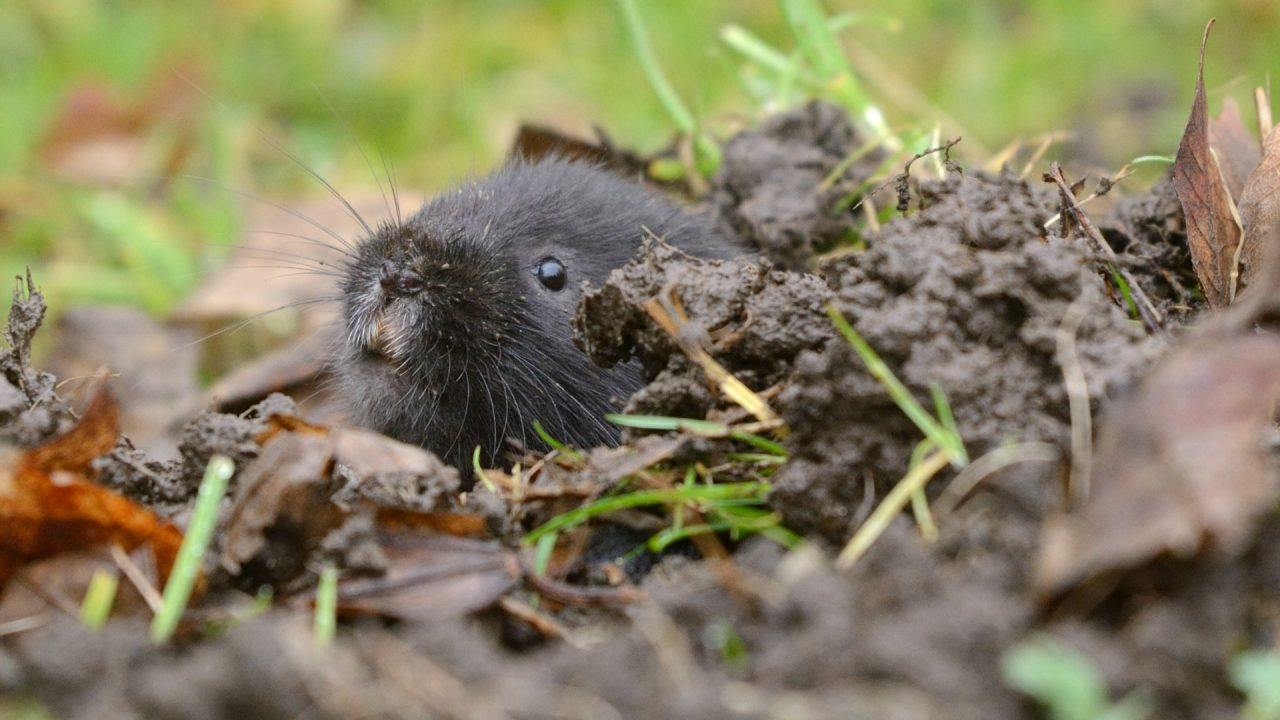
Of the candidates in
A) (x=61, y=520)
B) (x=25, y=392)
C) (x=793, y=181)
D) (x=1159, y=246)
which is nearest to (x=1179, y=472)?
(x=1159, y=246)

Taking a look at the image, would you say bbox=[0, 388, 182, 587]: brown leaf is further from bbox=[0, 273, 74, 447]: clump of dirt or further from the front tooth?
the front tooth

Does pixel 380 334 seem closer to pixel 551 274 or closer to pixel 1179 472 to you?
pixel 551 274

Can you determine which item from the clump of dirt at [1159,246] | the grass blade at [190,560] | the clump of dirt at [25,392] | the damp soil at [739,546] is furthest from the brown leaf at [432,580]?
the clump of dirt at [1159,246]

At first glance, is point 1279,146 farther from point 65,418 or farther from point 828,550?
point 65,418

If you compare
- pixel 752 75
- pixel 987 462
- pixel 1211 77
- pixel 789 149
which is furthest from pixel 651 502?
pixel 1211 77

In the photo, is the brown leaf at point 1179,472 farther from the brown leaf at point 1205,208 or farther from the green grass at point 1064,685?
the brown leaf at point 1205,208

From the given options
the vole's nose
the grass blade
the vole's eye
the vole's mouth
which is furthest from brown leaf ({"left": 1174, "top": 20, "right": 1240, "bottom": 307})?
the grass blade
